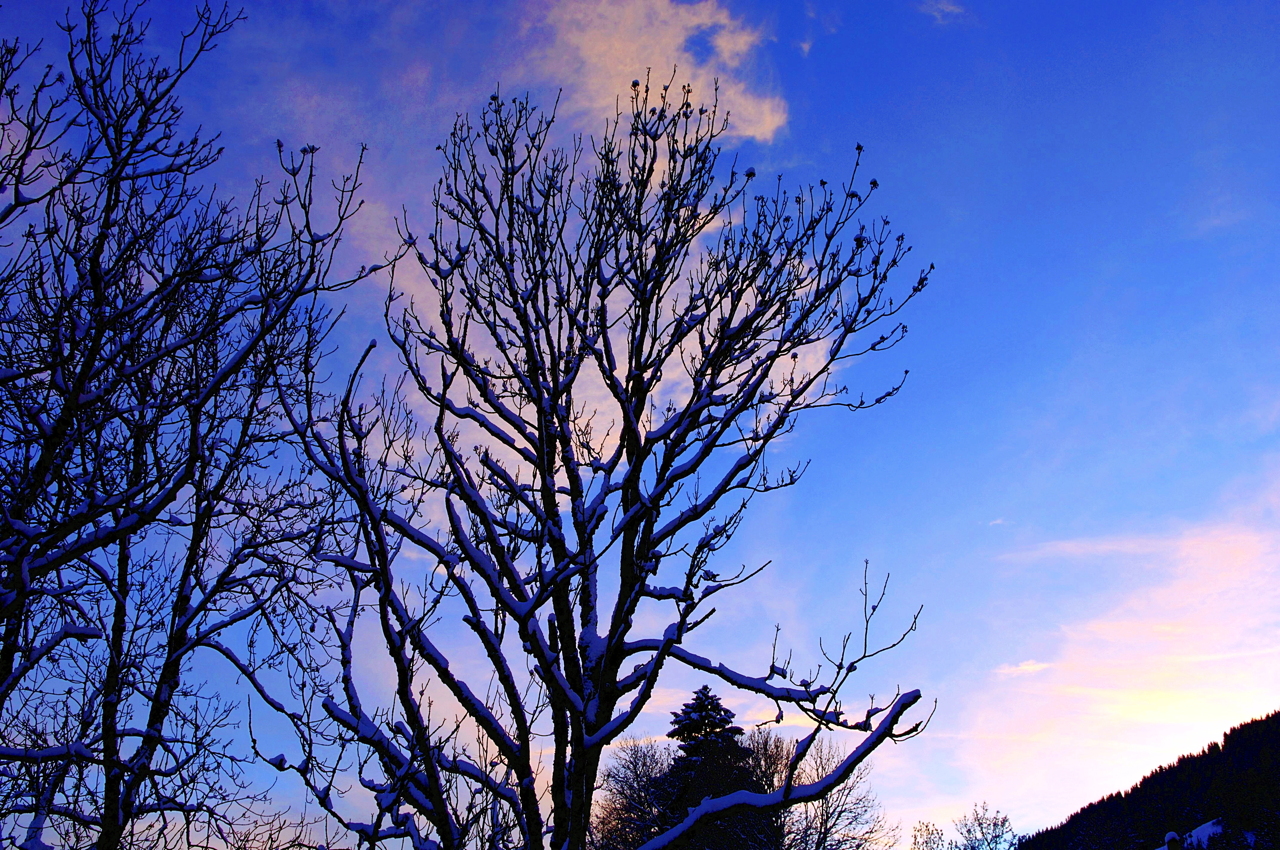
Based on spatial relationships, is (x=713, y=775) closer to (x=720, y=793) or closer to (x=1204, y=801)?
(x=720, y=793)

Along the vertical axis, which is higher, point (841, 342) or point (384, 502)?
point (841, 342)

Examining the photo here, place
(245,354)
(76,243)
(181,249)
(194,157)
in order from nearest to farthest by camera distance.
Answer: (245,354) < (76,243) < (194,157) < (181,249)

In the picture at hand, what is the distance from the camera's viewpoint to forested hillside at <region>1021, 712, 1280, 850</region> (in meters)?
55.5

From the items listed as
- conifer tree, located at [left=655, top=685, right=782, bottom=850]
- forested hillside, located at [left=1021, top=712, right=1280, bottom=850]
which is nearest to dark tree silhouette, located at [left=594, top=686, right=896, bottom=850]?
conifer tree, located at [left=655, top=685, right=782, bottom=850]

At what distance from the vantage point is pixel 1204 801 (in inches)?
2488

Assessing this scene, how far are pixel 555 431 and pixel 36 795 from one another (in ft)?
15.3

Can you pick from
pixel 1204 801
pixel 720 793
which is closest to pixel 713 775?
pixel 720 793

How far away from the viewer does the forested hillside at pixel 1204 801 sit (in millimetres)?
55531

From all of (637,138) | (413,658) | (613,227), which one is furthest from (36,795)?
(637,138)

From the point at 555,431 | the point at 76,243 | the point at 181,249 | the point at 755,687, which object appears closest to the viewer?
the point at 76,243

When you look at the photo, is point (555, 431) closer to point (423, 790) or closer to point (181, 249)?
point (423, 790)

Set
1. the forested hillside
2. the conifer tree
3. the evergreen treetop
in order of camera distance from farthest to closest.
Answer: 1. the forested hillside
2. the evergreen treetop
3. the conifer tree

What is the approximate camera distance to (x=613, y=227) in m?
6.86

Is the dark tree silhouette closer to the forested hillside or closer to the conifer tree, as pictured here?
the conifer tree
